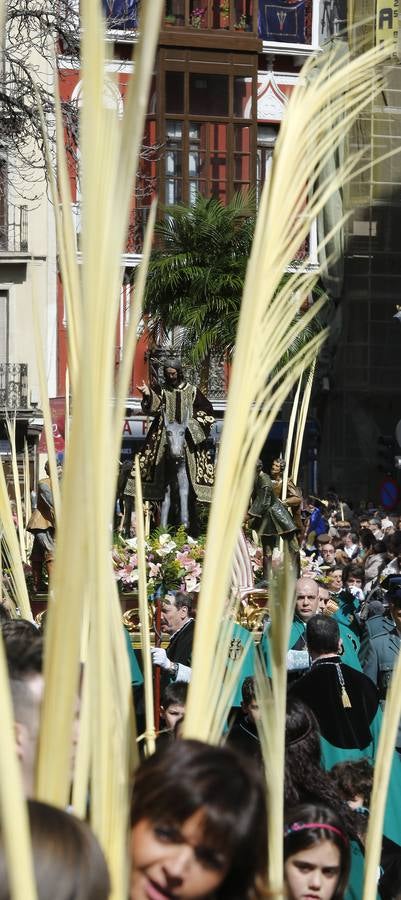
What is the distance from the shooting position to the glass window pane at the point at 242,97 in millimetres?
32281

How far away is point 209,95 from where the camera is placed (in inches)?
1260

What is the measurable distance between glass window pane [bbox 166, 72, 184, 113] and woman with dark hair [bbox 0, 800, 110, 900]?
3100 cm

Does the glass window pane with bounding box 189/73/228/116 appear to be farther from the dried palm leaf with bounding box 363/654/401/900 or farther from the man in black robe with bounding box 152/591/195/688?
the dried palm leaf with bounding box 363/654/401/900

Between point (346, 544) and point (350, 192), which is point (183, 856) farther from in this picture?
point (350, 192)

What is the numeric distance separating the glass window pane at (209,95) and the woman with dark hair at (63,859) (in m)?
31.3

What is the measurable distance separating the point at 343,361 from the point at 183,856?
31388mm

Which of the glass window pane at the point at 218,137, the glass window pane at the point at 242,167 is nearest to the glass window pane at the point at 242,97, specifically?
the glass window pane at the point at 218,137

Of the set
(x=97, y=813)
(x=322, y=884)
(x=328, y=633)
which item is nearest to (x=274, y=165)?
(x=97, y=813)

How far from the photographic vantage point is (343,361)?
32906 mm

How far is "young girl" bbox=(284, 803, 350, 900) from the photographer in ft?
9.78

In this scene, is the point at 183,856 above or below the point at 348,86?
below

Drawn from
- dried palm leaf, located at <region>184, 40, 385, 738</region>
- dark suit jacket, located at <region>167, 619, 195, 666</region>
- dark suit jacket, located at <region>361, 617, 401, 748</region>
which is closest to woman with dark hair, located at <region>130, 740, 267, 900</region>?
dried palm leaf, located at <region>184, 40, 385, 738</region>

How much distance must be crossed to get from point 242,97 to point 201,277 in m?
11.4

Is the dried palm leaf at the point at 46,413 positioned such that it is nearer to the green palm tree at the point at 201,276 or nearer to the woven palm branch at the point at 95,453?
the woven palm branch at the point at 95,453
